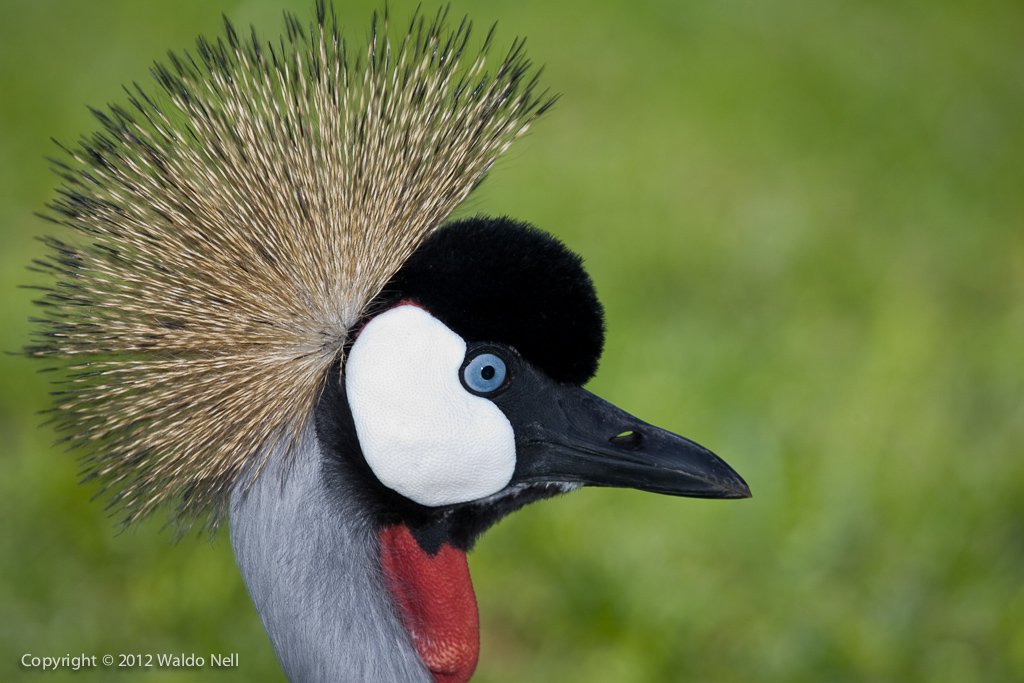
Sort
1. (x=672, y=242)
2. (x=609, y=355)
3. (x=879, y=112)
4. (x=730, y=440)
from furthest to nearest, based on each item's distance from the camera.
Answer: (x=879, y=112)
(x=672, y=242)
(x=609, y=355)
(x=730, y=440)

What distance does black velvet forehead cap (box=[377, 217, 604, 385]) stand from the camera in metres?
0.96

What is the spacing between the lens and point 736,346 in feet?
8.35

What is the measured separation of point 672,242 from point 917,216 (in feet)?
2.50

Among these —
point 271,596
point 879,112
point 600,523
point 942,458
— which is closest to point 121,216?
point 271,596

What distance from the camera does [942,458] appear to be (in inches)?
83.9

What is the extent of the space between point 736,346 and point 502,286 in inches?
65.8

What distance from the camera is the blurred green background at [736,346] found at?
1823 millimetres

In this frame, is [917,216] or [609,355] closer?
[609,355]

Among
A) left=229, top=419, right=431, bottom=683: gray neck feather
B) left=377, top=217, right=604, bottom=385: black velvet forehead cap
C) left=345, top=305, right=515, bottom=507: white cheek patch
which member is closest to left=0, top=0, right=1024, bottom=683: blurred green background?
left=229, top=419, right=431, bottom=683: gray neck feather

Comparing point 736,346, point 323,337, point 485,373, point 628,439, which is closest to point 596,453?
point 628,439

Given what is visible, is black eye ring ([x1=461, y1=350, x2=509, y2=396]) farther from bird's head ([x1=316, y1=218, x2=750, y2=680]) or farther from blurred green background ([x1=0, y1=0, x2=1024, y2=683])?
blurred green background ([x1=0, y1=0, x2=1024, y2=683])

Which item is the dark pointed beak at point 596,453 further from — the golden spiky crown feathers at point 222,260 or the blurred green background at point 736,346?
the blurred green background at point 736,346

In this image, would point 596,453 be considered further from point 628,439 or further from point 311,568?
point 311,568

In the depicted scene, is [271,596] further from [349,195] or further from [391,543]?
[349,195]
